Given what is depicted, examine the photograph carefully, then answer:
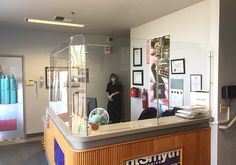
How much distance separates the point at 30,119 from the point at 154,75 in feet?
11.0

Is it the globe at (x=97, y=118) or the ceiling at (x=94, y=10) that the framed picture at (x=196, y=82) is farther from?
the globe at (x=97, y=118)

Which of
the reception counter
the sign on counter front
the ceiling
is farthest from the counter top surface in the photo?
the ceiling

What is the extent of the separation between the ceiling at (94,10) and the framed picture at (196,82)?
3.79 ft

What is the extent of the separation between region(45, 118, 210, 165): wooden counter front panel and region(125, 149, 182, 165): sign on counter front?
4 centimetres

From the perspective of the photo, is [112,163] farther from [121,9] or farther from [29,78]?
[29,78]

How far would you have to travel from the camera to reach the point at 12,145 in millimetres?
4809

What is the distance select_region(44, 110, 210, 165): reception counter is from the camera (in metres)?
1.91

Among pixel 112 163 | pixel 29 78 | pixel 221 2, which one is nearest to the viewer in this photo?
pixel 112 163

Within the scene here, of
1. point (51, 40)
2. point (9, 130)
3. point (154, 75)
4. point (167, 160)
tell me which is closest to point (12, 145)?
point (9, 130)

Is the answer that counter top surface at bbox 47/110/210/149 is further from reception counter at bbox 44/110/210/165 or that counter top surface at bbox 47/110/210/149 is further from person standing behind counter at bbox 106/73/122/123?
person standing behind counter at bbox 106/73/122/123

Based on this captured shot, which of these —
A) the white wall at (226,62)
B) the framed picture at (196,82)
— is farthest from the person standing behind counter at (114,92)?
the white wall at (226,62)

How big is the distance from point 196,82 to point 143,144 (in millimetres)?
1611

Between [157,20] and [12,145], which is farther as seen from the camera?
[12,145]

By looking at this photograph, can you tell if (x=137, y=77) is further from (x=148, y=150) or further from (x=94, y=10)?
(x=148, y=150)
